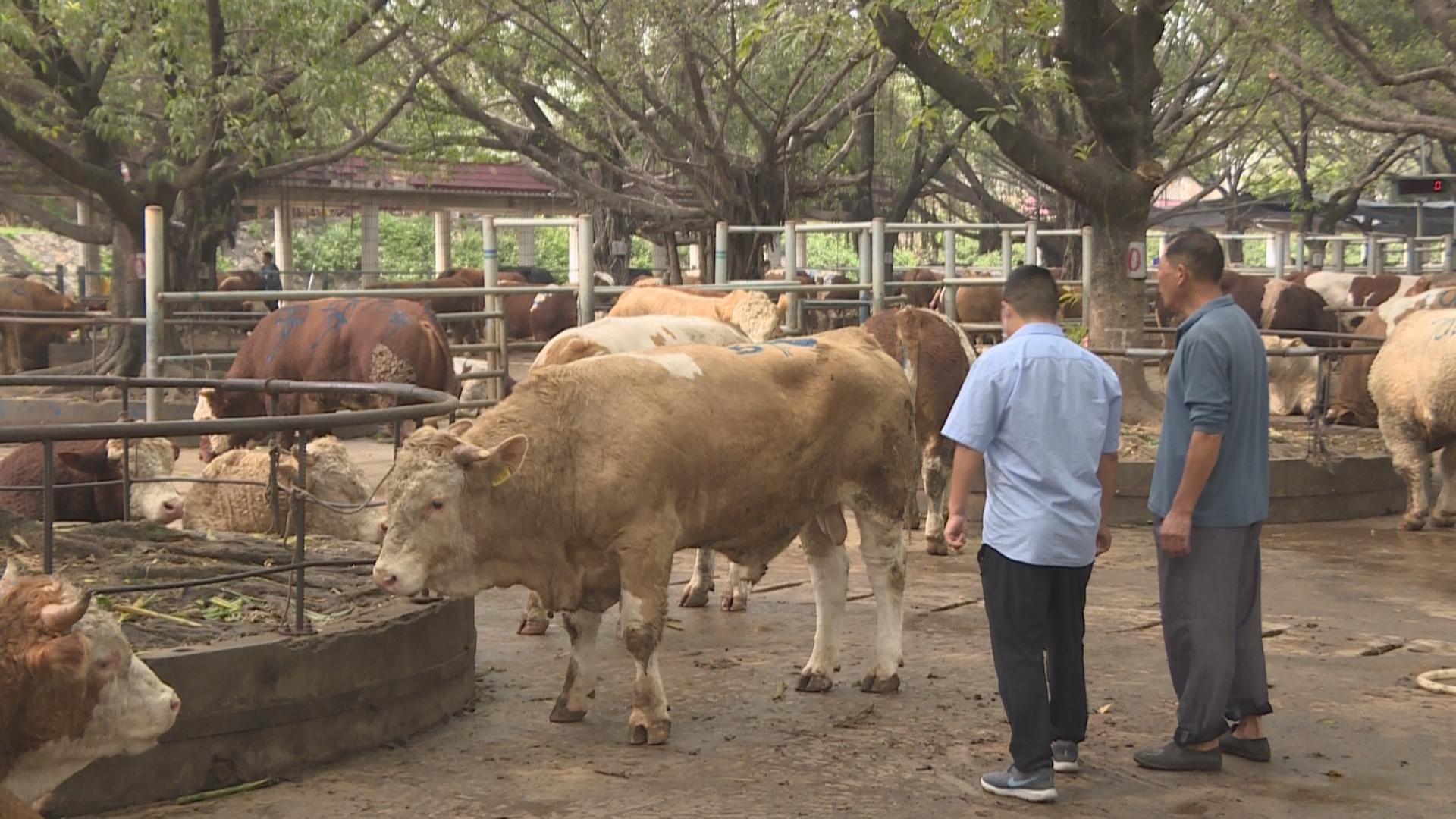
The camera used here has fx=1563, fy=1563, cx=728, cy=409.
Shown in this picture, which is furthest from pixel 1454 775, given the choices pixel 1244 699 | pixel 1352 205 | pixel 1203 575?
pixel 1352 205

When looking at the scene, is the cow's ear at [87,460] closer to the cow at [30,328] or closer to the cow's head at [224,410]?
the cow's head at [224,410]

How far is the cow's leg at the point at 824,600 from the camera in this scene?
6824mm

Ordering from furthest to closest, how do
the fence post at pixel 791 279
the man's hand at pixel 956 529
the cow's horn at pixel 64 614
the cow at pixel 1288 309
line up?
1. the cow at pixel 1288 309
2. the fence post at pixel 791 279
3. the man's hand at pixel 956 529
4. the cow's horn at pixel 64 614

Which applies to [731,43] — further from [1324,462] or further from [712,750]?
[712,750]

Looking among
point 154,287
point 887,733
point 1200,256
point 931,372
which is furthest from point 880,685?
point 154,287

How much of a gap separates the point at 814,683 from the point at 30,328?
19249mm

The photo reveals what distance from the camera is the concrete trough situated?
5.27 meters

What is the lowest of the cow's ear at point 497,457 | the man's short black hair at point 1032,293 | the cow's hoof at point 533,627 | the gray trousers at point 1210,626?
the cow's hoof at point 533,627

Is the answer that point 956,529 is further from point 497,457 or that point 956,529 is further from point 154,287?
point 154,287

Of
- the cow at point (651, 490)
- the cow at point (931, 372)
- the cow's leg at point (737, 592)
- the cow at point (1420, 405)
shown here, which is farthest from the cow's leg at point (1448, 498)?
the cow at point (651, 490)

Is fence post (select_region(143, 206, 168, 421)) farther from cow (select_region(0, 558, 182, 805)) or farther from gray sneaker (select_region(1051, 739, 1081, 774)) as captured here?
gray sneaker (select_region(1051, 739, 1081, 774))

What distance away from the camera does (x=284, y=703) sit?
560cm

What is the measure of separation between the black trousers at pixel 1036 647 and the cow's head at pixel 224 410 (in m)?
7.79

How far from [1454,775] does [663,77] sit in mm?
19957
